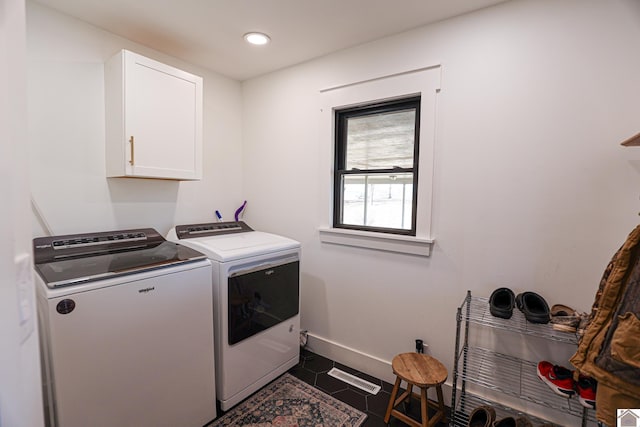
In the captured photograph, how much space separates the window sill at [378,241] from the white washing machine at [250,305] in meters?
0.30

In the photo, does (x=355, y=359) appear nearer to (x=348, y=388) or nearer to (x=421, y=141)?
(x=348, y=388)

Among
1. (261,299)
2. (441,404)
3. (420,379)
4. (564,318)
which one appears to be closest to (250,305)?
(261,299)

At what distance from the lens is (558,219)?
1.51 metres

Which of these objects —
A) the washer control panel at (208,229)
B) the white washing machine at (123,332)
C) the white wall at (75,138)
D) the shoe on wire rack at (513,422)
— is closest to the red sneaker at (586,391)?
the shoe on wire rack at (513,422)

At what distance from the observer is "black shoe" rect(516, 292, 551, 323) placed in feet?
4.58

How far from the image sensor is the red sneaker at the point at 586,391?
4.01 ft

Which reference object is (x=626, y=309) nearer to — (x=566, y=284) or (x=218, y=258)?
(x=566, y=284)

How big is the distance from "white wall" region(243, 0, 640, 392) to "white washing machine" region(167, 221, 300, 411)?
392mm

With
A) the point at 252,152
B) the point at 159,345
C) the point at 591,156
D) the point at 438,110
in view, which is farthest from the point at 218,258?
the point at 591,156

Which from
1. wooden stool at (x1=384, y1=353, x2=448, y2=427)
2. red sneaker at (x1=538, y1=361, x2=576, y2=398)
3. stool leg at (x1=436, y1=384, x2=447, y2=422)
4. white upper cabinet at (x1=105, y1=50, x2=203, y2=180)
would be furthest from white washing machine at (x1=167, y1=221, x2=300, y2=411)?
red sneaker at (x1=538, y1=361, x2=576, y2=398)

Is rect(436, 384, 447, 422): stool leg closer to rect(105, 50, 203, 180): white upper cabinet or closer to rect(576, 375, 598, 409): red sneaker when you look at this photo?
rect(576, 375, 598, 409): red sneaker

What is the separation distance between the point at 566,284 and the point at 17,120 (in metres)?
2.16

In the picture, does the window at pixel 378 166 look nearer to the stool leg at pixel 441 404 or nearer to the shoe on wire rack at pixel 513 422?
the stool leg at pixel 441 404

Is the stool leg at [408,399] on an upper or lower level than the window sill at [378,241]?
lower
